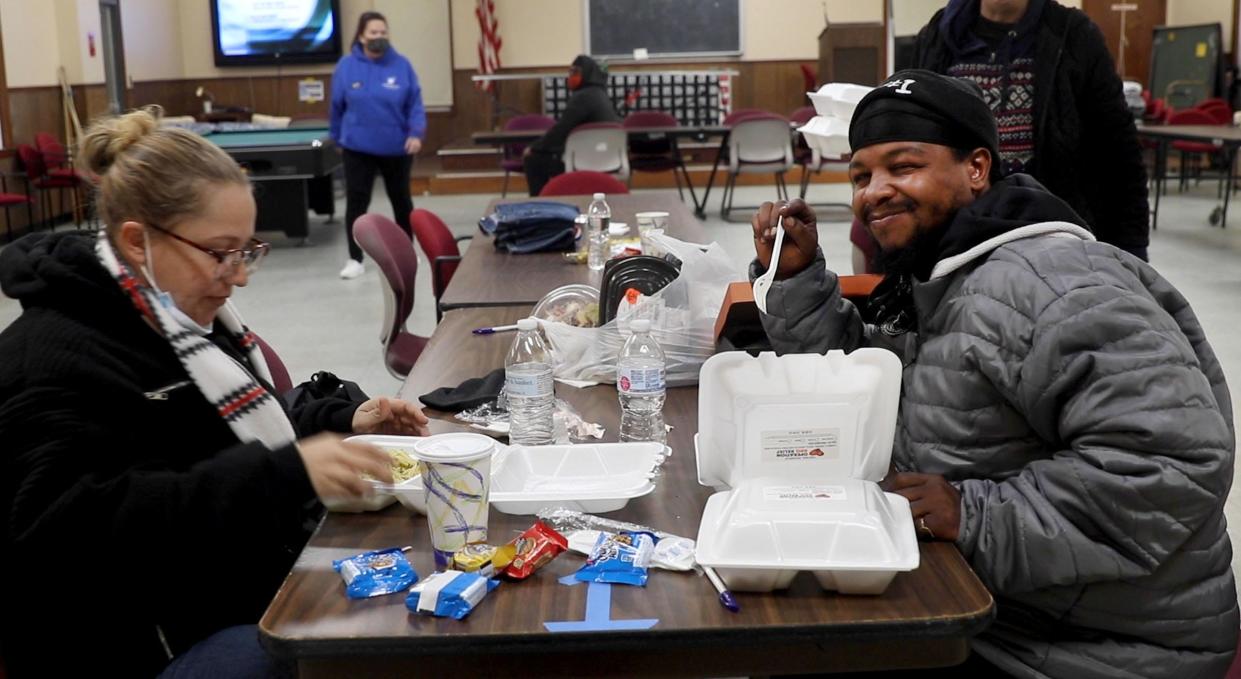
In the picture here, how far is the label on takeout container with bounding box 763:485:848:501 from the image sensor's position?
1402mm

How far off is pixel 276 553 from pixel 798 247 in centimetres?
95

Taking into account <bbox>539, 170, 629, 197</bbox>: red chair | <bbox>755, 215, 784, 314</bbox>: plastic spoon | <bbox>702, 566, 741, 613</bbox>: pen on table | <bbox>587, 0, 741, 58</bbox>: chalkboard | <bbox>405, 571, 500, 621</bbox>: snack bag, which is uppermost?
<bbox>587, 0, 741, 58</bbox>: chalkboard

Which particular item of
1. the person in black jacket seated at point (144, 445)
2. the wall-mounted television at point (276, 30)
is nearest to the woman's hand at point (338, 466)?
the person in black jacket seated at point (144, 445)

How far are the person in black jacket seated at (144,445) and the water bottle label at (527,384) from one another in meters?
0.38

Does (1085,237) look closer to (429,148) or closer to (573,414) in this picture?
(573,414)

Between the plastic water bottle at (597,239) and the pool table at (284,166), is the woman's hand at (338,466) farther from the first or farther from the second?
the pool table at (284,166)

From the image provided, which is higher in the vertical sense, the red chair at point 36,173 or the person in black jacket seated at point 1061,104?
the person in black jacket seated at point 1061,104

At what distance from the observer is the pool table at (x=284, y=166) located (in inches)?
322

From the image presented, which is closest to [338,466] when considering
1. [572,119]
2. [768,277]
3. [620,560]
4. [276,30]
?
[620,560]

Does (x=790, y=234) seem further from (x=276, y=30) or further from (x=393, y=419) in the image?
(x=276, y=30)

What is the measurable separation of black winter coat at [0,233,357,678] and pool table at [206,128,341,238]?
6418 mm

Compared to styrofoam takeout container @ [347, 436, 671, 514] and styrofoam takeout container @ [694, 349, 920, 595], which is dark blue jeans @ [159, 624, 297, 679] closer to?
styrofoam takeout container @ [347, 436, 671, 514]

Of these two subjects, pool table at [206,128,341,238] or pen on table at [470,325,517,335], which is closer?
pen on table at [470,325,517,335]

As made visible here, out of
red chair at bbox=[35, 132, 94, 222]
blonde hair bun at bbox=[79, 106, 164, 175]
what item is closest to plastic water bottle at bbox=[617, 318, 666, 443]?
blonde hair bun at bbox=[79, 106, 164, 175]
